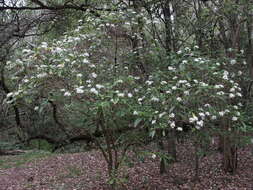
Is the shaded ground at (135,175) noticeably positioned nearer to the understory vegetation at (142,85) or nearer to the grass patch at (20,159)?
the understory vegetation at (142,85)

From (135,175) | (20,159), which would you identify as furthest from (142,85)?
(20,159)

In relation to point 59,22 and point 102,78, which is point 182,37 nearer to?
point 102,78

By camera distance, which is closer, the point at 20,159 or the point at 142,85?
the point at 142,85

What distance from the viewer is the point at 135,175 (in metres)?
5.98

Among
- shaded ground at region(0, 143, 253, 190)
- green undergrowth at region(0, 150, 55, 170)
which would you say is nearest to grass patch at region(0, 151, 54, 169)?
green undergrowth at region(0, 150, 55, 170)

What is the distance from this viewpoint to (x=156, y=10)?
613 centimetres

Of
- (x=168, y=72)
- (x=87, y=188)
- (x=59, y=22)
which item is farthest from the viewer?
(x=59, y=22)

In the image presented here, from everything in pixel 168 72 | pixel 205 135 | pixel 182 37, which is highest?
pixel 182 37

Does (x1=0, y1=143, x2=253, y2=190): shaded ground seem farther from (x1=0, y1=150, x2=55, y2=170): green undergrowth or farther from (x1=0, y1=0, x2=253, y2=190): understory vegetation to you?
(x1=0, y1=150, x2=55, y2=170): green undergrowth

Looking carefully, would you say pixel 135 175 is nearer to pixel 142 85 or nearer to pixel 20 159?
pixel 142 85

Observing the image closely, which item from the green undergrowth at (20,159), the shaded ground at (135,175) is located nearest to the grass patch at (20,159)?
the green undergrowth at (20,159)

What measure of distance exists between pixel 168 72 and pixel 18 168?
5412mm

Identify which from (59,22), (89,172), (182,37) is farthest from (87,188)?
(59,22)

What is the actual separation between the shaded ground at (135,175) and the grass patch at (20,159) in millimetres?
508
